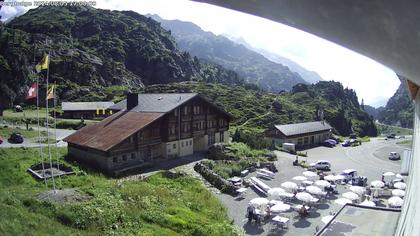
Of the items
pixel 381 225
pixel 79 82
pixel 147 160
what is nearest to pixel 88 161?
pixel 147 160

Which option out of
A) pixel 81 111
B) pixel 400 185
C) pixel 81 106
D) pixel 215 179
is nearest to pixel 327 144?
pixel 400 185

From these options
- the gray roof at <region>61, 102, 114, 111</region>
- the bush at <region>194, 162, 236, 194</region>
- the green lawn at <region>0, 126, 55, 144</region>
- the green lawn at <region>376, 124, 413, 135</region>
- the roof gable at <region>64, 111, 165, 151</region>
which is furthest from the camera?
the green lawn at <region>376, 124, 413, 135</region>

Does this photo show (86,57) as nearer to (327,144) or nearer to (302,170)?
(327,144)

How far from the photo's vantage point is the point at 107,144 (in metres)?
31.4

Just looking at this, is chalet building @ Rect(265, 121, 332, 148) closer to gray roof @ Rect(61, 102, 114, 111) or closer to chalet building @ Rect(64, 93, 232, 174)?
chalet building @ Rect(64, 93, 232, 174)

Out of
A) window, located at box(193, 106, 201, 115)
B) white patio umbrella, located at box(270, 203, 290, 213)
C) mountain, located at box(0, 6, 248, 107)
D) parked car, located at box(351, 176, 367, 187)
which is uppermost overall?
mountain, located at box(0, 6, 248, 107)

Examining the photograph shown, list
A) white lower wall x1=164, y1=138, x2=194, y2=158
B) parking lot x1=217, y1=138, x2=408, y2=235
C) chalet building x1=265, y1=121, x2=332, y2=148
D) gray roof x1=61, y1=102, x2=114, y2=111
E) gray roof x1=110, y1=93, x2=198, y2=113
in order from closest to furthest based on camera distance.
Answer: parking lot x1=217, y1=138, x2=408, y2=235 → white lower wall x1=164, y1=138, x2=194, y2=158 → gray roof x1=110, y1=93, x2=198, y2=113 → chalet building x1=265, y1=121, x2=332, y2=148 → gray roof x1=61, y1=102, x2=114, y2=111

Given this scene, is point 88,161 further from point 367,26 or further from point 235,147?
point 367,26

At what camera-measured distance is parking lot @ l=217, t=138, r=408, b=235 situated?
23.0 m

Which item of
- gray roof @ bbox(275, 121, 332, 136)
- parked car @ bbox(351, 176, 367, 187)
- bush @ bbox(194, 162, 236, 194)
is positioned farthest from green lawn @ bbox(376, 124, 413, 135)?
bush @ bbox(194, 162, 236, 194)

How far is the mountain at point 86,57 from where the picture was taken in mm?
94188

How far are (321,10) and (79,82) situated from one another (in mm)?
120126

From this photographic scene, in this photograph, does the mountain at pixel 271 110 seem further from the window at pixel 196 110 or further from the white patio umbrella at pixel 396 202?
the white patio umbrella at pixel 396 202

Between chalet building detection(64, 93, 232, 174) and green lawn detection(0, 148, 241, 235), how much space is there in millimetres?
3890
